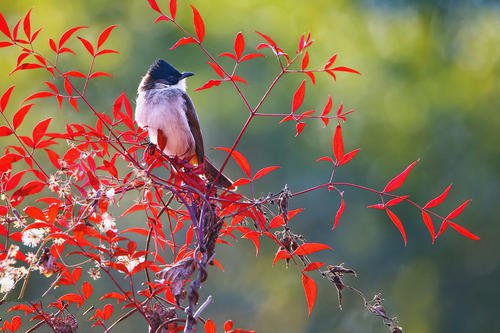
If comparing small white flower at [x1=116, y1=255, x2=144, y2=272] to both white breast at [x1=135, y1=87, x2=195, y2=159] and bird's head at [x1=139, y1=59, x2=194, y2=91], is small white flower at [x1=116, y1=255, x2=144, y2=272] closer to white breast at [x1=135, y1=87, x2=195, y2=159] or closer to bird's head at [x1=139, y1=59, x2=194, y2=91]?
white breast at [x1=135, y1=87, x2=195, y2=159]

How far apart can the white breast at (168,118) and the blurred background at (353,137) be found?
2428 millimetres

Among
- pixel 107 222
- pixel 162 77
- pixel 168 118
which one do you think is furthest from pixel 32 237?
pixel 162 77

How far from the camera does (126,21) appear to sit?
637cm

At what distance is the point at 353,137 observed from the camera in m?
6.07

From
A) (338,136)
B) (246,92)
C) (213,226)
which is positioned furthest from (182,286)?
(246,92)

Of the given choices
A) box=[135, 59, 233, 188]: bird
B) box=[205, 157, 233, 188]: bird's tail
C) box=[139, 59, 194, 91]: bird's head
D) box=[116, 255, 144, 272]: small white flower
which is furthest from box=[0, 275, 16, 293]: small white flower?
box=[139, 59, 194, 91]: bird's head

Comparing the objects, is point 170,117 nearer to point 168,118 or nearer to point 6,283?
point 168,118

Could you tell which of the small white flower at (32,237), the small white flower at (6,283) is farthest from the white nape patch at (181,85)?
the small white flower at (6,283)

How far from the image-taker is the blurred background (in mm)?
5652

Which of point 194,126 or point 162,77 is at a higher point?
point 162,77

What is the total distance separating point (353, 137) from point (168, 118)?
338 cm

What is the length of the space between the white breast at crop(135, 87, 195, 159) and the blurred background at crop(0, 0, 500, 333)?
95.6 inches

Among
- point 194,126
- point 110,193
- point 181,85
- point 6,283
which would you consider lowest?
point 194,126

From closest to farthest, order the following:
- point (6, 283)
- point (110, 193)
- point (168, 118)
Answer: point (6, 283) < point (110, 193) < point (168, 118)
